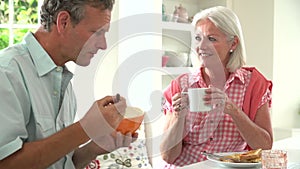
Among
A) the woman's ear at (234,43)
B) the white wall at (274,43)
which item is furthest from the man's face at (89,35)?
the white wall at (274,43)

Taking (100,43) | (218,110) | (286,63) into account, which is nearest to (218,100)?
(218,110)

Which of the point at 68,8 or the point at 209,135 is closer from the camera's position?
the point at 68,8

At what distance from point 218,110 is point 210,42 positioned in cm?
34

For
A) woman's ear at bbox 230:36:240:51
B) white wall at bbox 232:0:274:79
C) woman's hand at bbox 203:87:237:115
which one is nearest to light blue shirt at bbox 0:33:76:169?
woman's hand at bbox 203:87:237:115

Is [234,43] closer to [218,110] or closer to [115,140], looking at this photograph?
[218,110]

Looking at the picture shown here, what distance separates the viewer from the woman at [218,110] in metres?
1.71

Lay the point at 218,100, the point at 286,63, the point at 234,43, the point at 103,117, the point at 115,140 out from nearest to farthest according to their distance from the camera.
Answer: the point at 103,117, the point at 115,140, the point at 218,100, the point at 234,43, the point at 286,63

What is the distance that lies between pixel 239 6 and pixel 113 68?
4.24 ft

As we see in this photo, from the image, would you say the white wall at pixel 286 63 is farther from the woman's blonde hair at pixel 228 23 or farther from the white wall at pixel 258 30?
the woman's blonde hair at pixel 228 23

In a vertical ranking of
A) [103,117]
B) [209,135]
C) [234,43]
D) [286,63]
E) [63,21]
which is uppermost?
[63,21]

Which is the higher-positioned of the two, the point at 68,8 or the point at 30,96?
the point at 68,8

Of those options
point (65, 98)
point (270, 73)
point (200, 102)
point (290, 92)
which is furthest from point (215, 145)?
point (290, 92)

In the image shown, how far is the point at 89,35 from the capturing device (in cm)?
127

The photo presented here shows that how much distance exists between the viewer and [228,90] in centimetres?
181
